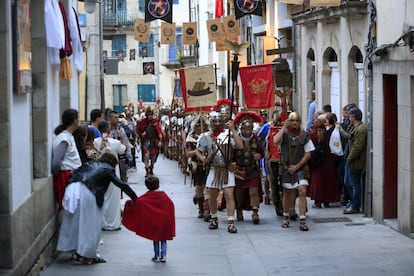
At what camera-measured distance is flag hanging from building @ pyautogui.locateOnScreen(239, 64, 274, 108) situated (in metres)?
21.1

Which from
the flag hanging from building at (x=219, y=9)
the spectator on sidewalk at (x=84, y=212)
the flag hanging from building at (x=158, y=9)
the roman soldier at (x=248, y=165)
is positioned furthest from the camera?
the flag hanging from building at (x=219, y=9)

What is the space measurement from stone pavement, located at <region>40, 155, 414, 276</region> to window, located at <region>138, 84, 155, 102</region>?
47549 mm

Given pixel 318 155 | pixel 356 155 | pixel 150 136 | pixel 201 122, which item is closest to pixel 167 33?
pixel 150 136

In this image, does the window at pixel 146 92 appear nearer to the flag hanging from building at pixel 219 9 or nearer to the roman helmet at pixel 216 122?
the flag hanging from building at pixel 219 9

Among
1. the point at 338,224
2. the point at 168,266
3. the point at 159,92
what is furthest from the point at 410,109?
the point at 159,92

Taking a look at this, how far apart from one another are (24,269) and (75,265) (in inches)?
74.7

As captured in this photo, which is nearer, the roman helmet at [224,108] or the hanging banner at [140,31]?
the roman helmet at [224,108]

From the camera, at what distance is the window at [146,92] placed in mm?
65062

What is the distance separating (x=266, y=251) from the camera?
13703 mm

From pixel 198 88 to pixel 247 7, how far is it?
5106 millimetres

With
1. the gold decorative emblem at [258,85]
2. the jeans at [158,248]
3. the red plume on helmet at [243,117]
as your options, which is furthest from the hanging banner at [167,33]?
the jeans at [158,248]

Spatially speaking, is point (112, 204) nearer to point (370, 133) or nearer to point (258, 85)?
point (370, 133)

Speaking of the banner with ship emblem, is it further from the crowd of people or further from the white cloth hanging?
the white cloth hanging

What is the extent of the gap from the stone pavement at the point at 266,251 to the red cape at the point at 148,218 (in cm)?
41
